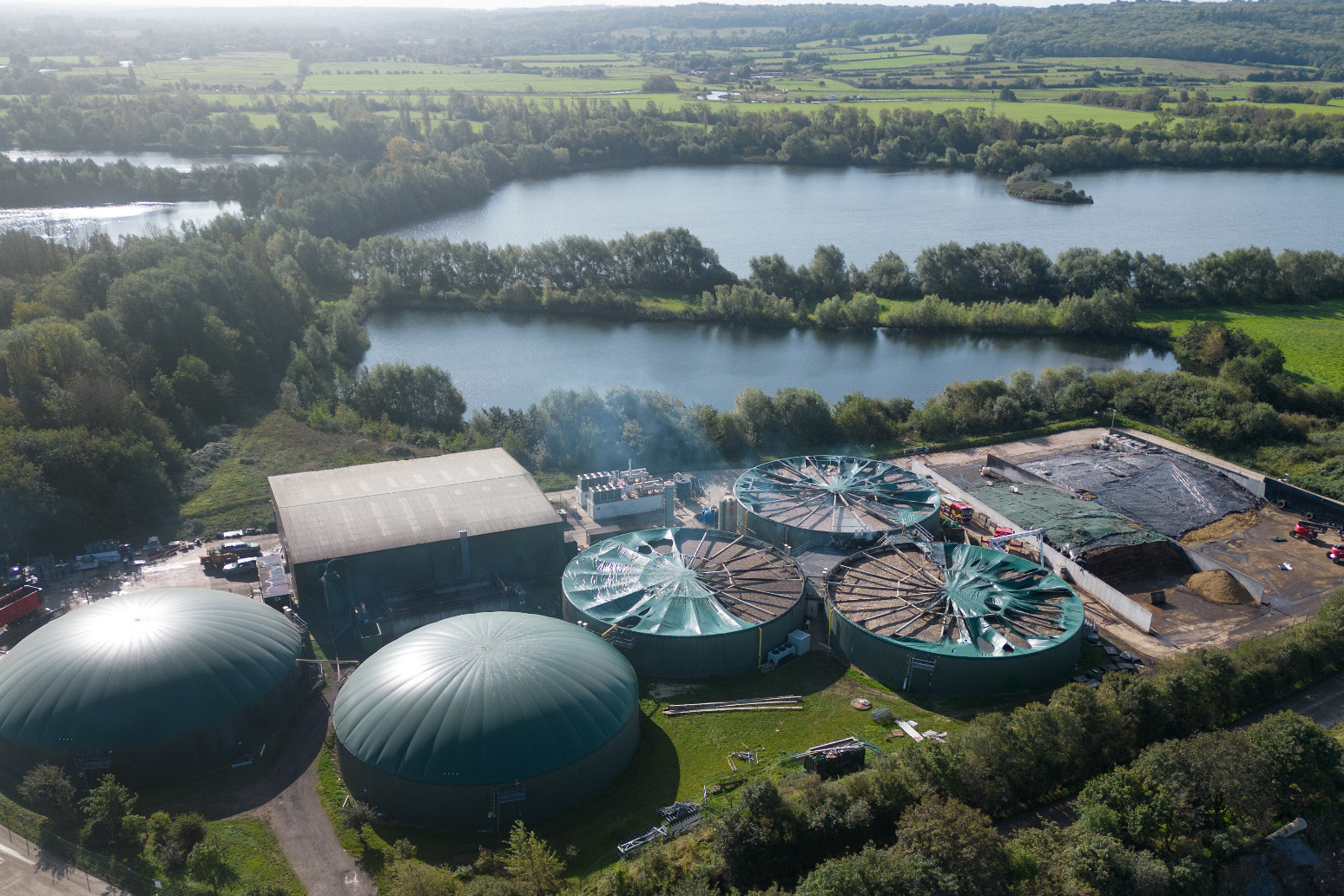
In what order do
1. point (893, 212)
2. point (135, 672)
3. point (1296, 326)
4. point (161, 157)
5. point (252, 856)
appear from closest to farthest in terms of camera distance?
point (252, 856) → point (135, 672) → point (1296, 326) → point (893, 212) → point (161, 157)

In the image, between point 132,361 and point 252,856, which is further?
point 132,361

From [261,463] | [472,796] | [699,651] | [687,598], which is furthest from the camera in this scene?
[261,463]

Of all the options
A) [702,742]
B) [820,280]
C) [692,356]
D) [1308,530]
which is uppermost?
[702,742]

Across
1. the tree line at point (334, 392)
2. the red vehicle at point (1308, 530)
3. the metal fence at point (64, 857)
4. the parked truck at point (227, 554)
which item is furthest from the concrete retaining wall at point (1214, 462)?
the metal fence at point (64, 857)

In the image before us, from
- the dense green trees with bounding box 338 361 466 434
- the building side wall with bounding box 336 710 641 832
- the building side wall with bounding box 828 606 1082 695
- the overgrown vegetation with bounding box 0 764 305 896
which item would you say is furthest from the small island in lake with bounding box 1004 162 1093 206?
the overgrown vegetation with bounding box 0 764 305 896

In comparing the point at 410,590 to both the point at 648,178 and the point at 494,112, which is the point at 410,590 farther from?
the point at 494,112

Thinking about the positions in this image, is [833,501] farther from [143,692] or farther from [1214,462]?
[143,692]

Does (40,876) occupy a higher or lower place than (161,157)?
higher

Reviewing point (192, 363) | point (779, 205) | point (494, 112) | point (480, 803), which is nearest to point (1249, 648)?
point (480, 803)

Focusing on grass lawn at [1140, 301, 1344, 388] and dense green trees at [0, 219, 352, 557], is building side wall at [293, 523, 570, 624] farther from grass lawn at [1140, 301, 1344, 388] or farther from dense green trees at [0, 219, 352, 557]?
grass lawn at [1140, 301, 1344, 388]

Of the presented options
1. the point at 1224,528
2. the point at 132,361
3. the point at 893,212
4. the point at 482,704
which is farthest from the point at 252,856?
the point at 893,212
